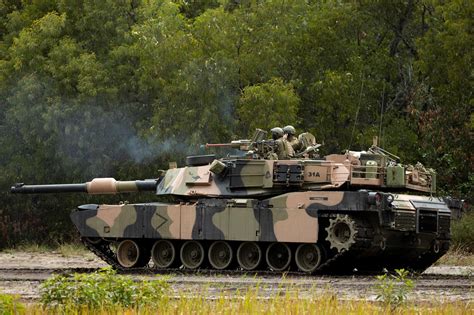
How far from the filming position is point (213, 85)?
38656 millimetres

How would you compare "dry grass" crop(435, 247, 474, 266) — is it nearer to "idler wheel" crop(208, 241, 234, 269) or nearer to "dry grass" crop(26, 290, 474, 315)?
"idler wheel" crop(208, 241, 234, 269)

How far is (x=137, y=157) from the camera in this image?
135 ft

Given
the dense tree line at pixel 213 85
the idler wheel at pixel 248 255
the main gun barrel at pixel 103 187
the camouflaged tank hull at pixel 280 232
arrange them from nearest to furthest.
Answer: the camouflaged tank hull at pixel 280 232, the idler wheel at pixel 248 255, the main gun barrel at pixel 103 187, the dense tree line at pixel 213 85

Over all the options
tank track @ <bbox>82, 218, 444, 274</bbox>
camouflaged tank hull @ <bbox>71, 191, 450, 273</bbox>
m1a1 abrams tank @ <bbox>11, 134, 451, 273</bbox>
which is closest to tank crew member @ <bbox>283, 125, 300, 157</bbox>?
m1a1 abrams tank @ <bbox>11, 134, 451, 273</bbox>

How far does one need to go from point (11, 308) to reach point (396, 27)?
99.2ft

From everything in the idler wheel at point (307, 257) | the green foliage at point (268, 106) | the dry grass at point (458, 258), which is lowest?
the dry grass at point (458, 258)

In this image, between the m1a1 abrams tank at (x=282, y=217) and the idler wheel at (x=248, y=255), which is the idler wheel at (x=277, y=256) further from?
the idler wheel at (x=248, y=255)

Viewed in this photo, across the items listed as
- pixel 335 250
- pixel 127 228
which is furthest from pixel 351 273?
pixel 127 228

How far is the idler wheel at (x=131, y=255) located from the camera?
2906 cm

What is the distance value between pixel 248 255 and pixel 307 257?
1.52 metres

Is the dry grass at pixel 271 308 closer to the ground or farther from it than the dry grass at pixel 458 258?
farther from it

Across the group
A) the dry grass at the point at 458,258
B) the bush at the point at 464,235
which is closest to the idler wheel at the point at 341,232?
the dry grass at the point at 458,258

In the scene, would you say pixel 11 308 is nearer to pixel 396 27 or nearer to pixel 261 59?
pixel 261 59

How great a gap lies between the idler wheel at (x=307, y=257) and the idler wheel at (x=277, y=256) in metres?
0.41
